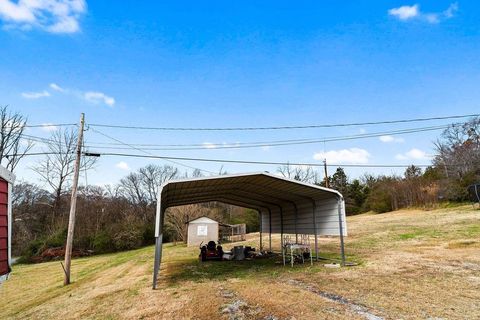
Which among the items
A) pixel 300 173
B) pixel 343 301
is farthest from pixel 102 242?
pixel 300 173

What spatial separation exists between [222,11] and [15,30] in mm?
7480

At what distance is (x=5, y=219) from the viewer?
2857mm

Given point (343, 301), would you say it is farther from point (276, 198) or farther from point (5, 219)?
point (276, 198)

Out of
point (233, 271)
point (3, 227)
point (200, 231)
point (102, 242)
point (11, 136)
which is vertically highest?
point (11, 136)

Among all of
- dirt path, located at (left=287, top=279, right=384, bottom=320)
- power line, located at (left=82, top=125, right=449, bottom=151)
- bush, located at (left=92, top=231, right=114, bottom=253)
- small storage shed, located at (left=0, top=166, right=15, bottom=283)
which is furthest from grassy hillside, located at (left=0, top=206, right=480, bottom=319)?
bush, located at (left=92, top=231, right=114, bottom=253)

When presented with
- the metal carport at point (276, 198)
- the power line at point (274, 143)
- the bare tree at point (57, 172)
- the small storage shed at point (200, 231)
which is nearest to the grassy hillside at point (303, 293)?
the metal carport at point (276, 198)

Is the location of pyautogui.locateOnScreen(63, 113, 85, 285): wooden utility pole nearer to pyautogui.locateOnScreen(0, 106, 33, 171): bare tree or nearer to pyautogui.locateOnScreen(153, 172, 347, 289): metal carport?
pyautogui.locateOnScreen(153, 172, 347, 289): metal carport

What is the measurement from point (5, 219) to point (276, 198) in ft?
35.2

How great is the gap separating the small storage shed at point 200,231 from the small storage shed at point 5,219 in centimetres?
1903

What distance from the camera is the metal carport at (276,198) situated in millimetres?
8969

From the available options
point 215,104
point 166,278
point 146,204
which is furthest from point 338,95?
point 146,204

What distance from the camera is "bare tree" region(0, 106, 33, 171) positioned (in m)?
20.9

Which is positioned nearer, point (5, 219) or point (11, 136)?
point (5, 219)

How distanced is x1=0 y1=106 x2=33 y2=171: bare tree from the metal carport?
15353 millimetres
